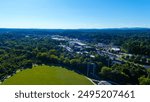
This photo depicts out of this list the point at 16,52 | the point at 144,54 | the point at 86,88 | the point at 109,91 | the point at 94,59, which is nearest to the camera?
the point at 109,91

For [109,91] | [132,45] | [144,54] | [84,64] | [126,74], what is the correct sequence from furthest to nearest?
[132,45]
[144,54]
[84,64]
[126,74]
[109,91]

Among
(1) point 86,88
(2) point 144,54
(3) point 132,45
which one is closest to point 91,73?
(1) point 86,88

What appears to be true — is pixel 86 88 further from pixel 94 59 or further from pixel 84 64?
pixel 94 59

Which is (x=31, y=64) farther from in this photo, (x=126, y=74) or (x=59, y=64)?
(x=126, y=74)

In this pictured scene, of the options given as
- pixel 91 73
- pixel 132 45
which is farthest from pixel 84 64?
pixel 132 45

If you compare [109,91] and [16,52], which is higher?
[109,91]

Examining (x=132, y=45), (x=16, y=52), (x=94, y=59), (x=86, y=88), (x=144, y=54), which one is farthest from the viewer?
(x=132, y=45)

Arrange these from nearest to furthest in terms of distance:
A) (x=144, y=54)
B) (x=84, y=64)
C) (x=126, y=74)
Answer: (x=126, y=74) → (x=84, y=64) → (x=144, y=54)

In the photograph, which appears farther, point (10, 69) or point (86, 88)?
point (10, 69)

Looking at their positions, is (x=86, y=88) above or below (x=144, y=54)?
above
